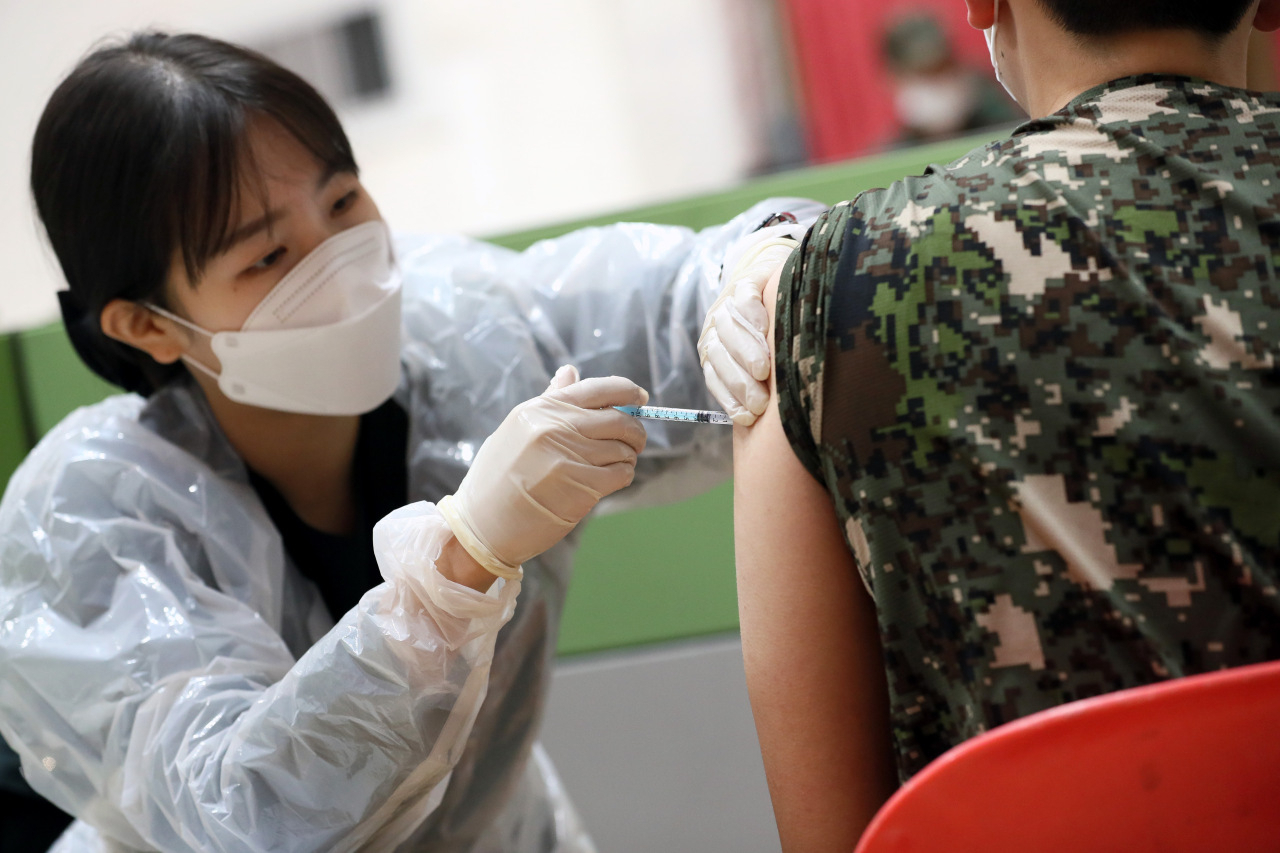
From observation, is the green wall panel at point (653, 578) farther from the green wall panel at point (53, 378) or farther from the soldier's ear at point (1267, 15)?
the soldier's ear at point (1267, 15)

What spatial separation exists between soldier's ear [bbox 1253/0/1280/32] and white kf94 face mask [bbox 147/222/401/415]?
93 cm

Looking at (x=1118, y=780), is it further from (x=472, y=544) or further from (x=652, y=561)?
(x=652, y=561)

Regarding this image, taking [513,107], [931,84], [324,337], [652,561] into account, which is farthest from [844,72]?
[324,337]

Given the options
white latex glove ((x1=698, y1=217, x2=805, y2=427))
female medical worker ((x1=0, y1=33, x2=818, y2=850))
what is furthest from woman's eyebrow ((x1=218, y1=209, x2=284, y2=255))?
white latex glove ((x1=698, y1=217, x2=805, y2=427))

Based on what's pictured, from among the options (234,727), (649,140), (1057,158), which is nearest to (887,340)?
(1057,158)

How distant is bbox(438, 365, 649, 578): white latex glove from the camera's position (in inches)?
36.8

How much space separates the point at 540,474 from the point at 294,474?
0.56 meters

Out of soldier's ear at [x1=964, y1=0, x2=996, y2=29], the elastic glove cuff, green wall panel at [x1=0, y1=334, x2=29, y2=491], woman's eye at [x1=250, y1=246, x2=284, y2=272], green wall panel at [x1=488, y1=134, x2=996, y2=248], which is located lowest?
green wall panel at [x1=0, y1=334, x2=29, y2=491]

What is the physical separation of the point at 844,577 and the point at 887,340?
215 mm

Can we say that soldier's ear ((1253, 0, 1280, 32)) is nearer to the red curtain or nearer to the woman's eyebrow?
the woman's eyebrow

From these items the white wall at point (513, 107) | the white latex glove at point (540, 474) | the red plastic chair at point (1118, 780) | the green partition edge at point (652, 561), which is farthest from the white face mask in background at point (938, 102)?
the red plastic chair at point (1118, 780)

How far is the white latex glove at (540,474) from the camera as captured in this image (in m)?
0.94

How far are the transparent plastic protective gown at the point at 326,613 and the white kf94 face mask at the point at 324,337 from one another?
12 centimetres

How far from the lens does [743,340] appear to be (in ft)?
2.91
